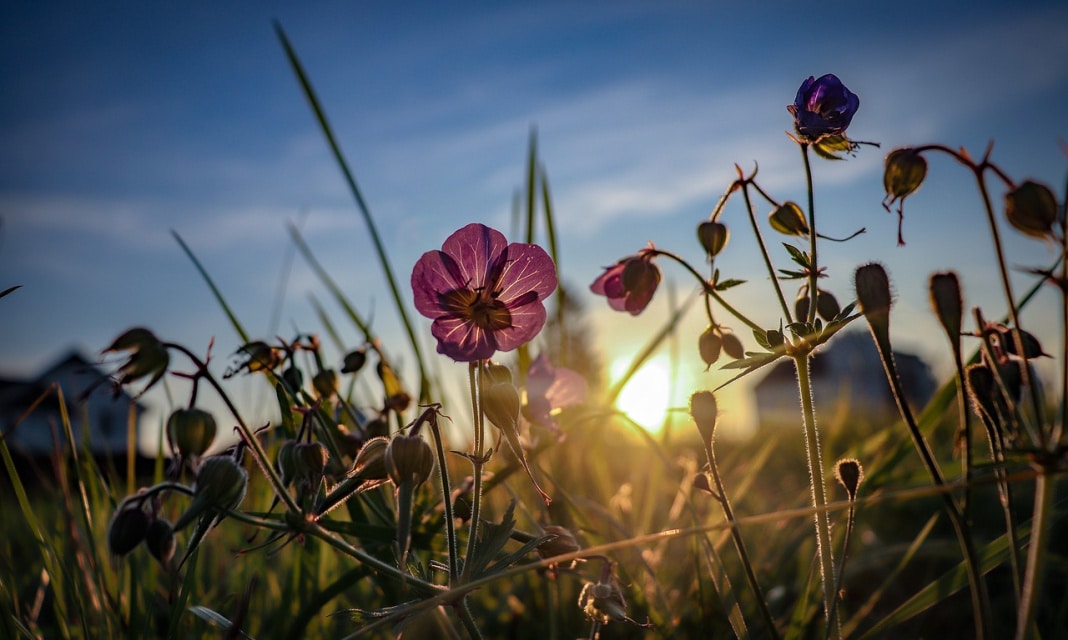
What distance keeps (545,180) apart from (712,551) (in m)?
1.32

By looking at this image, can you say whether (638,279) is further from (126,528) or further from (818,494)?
(126,528)

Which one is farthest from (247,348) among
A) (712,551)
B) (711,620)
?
(711,620)

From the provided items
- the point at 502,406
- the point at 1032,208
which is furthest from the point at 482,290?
the point at 1032,208

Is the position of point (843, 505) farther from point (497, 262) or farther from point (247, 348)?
point (247, 348)

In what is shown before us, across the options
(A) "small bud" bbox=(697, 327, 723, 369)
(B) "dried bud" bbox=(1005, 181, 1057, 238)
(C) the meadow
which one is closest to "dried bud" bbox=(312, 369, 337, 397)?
(C) the meadow

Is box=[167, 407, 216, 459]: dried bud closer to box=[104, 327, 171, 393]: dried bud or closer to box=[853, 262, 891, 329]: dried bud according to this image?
box=[104, 327, 171, 393]: dried bud

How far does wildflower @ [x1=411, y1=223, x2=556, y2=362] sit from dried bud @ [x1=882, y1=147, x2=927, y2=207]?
490 millimetres

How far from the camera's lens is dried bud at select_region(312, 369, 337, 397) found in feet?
4.86

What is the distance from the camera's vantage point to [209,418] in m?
1.07

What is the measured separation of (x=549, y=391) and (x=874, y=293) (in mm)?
771

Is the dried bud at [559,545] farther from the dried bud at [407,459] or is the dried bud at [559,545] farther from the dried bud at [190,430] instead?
the dried bud at [190,430]

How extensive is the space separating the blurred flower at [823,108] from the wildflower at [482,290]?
0.42 meters

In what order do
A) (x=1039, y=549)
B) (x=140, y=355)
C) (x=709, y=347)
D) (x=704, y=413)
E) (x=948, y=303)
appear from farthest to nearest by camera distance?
1. (x=709, y=347)
2. (x=704, y=413)
3. (x=140, y=355)
4. (x=948, y=303)
5. (x=1039, y=549)

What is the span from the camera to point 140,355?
1036 millimetres
